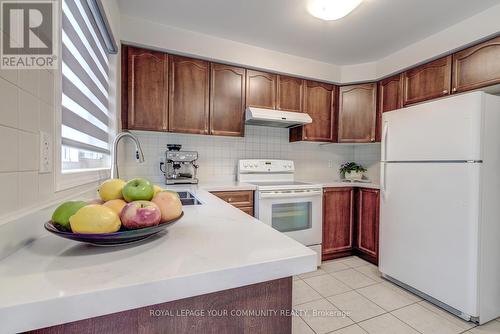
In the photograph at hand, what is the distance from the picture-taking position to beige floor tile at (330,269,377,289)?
2184mm

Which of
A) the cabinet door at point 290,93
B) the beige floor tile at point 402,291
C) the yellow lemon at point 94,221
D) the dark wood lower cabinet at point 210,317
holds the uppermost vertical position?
the cabinet door at point 290,93

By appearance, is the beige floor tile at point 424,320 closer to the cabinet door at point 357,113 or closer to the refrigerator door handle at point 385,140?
the refrigerator door handle at point 385,140

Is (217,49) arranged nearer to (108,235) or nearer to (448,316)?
(108,235)

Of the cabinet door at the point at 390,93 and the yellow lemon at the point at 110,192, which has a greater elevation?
the cabinet door at the point at 390,93

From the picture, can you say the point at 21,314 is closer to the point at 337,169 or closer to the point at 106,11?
the point at 106,11

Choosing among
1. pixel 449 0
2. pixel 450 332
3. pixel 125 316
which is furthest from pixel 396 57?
pixel 125 316

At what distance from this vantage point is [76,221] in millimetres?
539

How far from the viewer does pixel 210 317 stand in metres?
0.54

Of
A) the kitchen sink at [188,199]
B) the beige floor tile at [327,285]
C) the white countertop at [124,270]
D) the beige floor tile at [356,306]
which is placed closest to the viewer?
the white countertop at [124,270]

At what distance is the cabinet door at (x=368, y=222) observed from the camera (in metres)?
2.58

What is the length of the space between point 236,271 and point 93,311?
0.26 meters

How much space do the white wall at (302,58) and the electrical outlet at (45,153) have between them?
5.58 ft

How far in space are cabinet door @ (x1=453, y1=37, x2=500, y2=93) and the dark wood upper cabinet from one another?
1.19 m

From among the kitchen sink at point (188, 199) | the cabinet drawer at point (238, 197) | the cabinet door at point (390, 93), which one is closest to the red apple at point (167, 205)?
the kitchen sink at point (188, 199)
